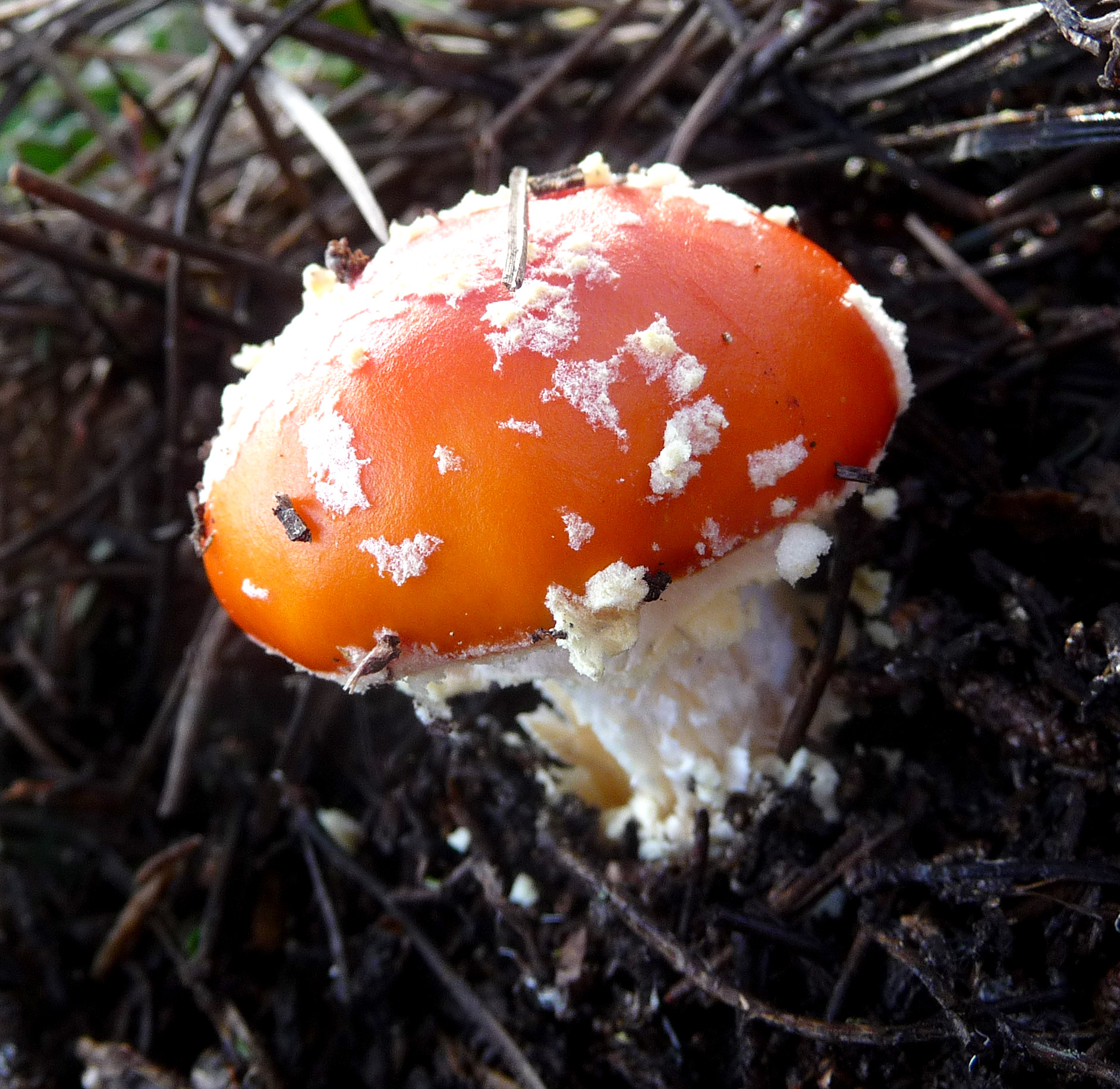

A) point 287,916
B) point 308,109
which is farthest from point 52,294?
point 287,916

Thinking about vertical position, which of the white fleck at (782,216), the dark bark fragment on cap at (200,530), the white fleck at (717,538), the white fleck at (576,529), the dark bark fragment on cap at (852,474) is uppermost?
the dark bark fragment on cap at (200,530)

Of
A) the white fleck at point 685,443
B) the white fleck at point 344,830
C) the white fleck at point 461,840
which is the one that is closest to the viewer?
the white fleck at point 685,443

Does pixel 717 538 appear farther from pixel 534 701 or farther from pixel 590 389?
pixel 534 701

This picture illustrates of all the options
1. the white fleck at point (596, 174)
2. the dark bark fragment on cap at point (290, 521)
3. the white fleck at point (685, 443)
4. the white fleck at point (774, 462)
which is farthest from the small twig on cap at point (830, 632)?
the dark bark fragment on cap at point (290, 521)

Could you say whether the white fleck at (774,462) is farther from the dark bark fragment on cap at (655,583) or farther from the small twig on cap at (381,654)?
the small twig on cap at (381,654)

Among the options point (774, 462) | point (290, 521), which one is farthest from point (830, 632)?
point (290, 521)

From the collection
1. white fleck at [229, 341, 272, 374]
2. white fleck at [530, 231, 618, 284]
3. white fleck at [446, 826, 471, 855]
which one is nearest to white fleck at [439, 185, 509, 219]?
white fleck at [530, 231, 618, 284]
